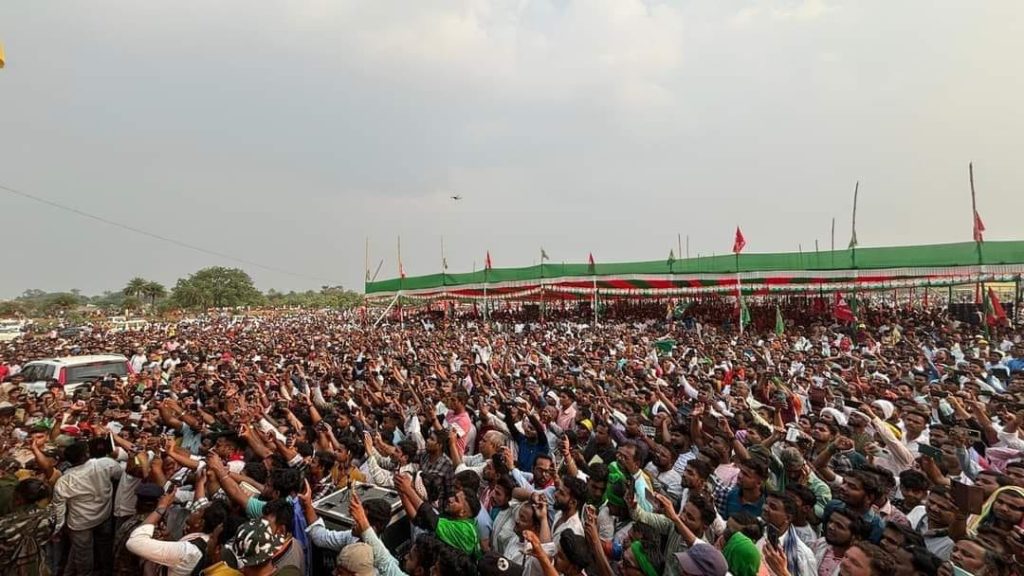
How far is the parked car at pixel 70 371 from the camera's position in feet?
31.9

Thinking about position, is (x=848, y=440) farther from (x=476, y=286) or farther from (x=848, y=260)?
(x=476, y=286)

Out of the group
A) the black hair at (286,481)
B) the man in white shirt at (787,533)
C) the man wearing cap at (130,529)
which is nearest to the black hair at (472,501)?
the black hair at (286,481)

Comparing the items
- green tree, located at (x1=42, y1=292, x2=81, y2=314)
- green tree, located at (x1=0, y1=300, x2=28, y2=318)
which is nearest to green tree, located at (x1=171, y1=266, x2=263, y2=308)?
green tree, located at (x1=42, y1=292, x2=81, y2=314)

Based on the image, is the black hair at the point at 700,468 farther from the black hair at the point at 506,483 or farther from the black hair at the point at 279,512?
the black hair at the point at 279,512

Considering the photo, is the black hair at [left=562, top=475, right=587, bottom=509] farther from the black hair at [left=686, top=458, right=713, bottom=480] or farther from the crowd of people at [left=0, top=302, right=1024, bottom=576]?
the black hair at [left=686, top=458, right=713, bottom=480]

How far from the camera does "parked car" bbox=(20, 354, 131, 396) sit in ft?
31.9

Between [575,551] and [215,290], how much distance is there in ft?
202

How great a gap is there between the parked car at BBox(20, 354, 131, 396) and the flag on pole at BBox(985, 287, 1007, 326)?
71.7 feet

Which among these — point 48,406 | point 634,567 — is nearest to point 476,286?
point 48,406

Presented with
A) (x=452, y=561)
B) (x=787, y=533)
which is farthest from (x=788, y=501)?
(x=452, y=561)

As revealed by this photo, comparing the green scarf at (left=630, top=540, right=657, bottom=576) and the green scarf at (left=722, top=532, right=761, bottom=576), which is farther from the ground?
the green scarf at (left=722, top=532, right=761, bottom=576)

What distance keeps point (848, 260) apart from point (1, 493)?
21715mm

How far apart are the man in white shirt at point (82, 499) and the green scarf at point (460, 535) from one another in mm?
3387

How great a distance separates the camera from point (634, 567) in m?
2.64
